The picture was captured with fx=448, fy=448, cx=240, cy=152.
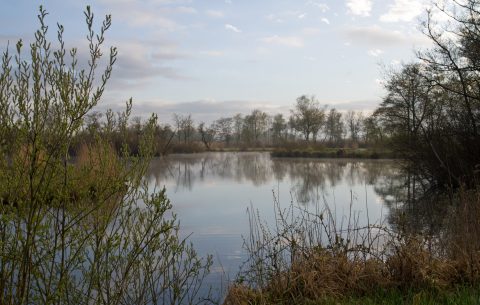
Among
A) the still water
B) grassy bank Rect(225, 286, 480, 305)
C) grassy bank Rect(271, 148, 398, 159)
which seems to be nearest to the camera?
grassy bank Rect(225, 286, 480, 305)

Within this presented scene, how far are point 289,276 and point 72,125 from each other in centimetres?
281

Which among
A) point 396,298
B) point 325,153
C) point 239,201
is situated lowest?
point 239,201

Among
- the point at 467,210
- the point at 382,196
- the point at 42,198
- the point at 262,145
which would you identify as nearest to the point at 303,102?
the point at 262,145

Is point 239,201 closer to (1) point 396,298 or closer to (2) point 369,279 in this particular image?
(2) point 369,279

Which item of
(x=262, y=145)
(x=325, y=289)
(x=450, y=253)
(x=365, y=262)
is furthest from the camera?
(x=262, y=145)

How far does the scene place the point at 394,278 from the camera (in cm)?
473

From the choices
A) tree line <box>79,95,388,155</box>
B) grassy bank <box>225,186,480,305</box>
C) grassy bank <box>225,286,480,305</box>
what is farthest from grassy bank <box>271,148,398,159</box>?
grassy bank <box>225,286,480,305</box>

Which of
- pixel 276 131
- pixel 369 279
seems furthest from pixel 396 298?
pixel 276 131

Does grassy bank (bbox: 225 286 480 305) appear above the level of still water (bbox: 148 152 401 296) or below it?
above

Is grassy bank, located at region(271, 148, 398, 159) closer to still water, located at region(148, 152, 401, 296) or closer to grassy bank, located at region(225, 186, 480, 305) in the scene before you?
still water, located at region(148, 152, 401, 296)

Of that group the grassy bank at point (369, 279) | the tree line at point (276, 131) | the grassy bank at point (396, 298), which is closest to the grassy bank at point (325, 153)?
the tree line at point (276, 131)

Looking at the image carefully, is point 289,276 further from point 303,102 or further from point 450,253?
point 303,102

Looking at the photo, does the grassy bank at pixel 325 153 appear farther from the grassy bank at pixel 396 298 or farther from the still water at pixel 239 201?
the grassy bank at pixel 396 298

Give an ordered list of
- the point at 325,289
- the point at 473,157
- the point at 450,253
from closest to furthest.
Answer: the point at 325,289
the point at 450,253
the point at 473,157
